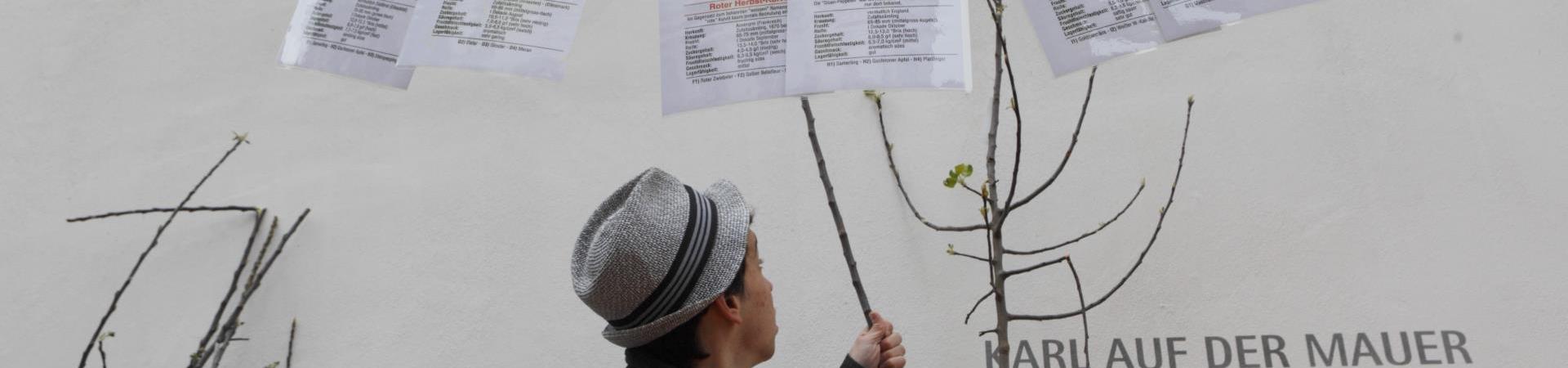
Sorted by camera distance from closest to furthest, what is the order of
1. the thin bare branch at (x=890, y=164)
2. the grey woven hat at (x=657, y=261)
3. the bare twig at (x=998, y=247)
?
1. the grey woven hat at (x=657, y=261)
2. the bare twig at (x=998, y=247)
3. the thin bare branch at (x=890, y=164)

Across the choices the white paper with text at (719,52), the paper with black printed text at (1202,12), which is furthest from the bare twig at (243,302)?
the paper with black printed text at (1202,12)

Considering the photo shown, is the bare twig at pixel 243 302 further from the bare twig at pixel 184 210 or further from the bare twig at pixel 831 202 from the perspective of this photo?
the bare twig at pixel 831 202

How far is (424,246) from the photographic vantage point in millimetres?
2141

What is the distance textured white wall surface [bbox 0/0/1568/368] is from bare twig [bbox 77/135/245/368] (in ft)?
0.08

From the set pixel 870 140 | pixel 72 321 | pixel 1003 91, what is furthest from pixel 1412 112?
pixel 72 321

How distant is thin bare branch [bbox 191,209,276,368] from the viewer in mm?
2041

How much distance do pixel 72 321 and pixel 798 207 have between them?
1.42m

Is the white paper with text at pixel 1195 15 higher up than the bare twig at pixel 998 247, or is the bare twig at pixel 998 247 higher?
the white paper with text at pixel 1195 15

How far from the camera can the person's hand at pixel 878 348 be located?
1385 millimetres

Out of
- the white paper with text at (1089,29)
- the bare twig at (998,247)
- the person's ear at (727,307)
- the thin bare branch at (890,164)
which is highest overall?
the white paper with text at (1089,29)

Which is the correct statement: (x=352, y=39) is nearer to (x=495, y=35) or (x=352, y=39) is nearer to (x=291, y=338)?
(x=495, y=35)

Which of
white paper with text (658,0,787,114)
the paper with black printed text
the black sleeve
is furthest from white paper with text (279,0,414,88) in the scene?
the paper with black printed text

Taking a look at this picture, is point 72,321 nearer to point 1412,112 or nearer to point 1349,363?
point 1349,363

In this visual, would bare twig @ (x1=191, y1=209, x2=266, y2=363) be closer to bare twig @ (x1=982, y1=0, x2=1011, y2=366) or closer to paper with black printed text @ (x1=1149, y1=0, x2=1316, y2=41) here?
bare twig @ (x1=982, y1=0, x2=1011, y2=366)
